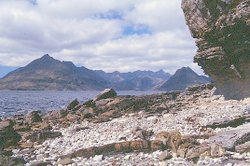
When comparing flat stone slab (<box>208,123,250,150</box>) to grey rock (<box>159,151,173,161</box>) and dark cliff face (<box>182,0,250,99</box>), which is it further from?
dark cliff face (<box>182,0,250,99</box>)

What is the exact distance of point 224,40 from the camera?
43094 millimetres

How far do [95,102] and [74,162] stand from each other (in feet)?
105

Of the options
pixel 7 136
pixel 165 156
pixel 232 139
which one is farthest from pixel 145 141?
pixel 7 136

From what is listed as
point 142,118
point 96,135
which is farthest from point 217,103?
point 96,135

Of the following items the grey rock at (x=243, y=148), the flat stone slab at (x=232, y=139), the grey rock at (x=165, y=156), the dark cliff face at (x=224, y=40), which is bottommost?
the grey rock at (x=165, y=156)

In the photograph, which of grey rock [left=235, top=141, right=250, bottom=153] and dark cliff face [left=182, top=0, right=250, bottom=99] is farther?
dark cliff face [left=182, top=0, right=250, bottom=99]

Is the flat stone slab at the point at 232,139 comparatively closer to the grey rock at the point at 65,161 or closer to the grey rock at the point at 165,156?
the grey rock at the point at 165,156

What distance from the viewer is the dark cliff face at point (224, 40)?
135ft

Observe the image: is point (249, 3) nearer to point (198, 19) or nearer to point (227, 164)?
point (198, 19)

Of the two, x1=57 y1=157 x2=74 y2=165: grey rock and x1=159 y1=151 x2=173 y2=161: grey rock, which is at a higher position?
x1=159 y1=151 x2=173 y2=161: grey rock

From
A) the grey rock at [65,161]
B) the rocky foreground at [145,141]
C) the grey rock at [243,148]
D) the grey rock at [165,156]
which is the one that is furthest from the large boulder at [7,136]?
the grey rock at [243,148]

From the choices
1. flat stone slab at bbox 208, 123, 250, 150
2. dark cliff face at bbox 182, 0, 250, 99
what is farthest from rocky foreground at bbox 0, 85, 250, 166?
dark cliff face at bbox 182, 0, 250, 99

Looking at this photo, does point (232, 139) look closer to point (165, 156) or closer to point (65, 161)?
point (165, 156)

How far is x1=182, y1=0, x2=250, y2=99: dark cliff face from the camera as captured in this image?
41156 millimetres
